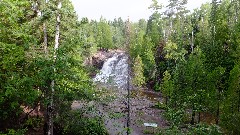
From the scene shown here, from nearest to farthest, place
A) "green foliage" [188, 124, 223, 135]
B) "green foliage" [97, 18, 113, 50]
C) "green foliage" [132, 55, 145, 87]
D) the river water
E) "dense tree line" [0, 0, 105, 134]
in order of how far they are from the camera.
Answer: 1. "dense tree line" [0, 0, 105, 134]
2. "green foliage" [188, 124, 223, 135]
3. the river water
4. "green foliage" [132, 55, 145, 87]
5. "green foliage" [97, 18, 113, 50]

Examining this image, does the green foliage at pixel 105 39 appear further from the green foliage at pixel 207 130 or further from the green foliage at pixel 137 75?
the green foliage at pixel 207 130

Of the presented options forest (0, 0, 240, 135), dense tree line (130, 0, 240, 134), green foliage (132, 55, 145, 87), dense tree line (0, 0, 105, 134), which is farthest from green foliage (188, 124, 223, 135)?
green foliage (132, 55, 145, 87)

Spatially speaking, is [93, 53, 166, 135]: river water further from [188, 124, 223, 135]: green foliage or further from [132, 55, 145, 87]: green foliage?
[188, 124, 223, 135]: green foliage

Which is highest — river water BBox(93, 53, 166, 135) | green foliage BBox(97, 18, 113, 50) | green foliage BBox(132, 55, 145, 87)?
green foliage BBox(97, 18, 113, 50)

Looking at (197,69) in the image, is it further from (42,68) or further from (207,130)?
(42,68)

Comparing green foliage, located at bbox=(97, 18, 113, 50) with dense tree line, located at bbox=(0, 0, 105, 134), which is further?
green foliage, located at bbox=(97, 18, 113, 50)

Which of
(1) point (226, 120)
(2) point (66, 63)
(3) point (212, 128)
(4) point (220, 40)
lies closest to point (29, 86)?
(2) point (66, 63)

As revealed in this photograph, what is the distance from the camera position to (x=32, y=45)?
16078 millimetres

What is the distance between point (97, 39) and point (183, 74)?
6035 cm

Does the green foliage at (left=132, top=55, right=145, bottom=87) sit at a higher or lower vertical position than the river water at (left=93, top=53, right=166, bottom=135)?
higher

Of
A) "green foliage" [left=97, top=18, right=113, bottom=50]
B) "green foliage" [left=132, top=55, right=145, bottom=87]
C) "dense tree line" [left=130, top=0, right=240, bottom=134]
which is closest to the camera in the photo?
"dense tree line" [left=130, top=0, right=240, bottom=134]

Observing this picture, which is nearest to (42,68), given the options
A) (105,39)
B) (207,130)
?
(207,130)

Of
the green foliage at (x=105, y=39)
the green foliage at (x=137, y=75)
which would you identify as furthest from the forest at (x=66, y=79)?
the green foliage at (x=105, y=39)

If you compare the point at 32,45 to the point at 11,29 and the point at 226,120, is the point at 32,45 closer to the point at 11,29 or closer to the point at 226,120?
the point at 11,29
